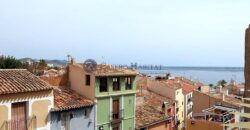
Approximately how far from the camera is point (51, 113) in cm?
2316

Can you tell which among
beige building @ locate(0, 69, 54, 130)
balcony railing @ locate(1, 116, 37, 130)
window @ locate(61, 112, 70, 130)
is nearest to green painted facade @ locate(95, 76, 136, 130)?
window @ locate(61, 112, 70, 130)

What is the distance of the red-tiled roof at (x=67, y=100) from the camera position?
2414 centimetres

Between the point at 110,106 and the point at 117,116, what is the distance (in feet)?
4.64

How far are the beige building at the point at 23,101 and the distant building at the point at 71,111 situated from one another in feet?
3.16

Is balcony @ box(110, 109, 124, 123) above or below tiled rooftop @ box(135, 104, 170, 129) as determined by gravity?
above

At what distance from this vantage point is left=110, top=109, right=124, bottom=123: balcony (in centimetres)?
2961

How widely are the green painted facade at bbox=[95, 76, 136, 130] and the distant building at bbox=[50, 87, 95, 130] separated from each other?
2.98ft

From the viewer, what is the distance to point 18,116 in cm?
2027

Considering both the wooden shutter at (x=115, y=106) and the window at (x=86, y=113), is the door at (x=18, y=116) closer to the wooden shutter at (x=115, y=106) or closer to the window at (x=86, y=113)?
the window at (x=86, y=113)

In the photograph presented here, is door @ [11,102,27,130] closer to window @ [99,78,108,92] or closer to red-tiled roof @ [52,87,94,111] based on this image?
red-tiled roof @ [52,87,94,111]

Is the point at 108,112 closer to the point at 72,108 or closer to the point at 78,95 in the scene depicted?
the point at 78,95

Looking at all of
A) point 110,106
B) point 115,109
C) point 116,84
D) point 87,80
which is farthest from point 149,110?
point 87,80

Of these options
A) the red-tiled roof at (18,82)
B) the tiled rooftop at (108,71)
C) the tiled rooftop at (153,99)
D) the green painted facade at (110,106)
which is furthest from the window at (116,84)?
the tiled rooftop at (153,99)

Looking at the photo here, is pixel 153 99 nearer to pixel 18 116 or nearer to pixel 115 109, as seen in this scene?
pixel 115 109
